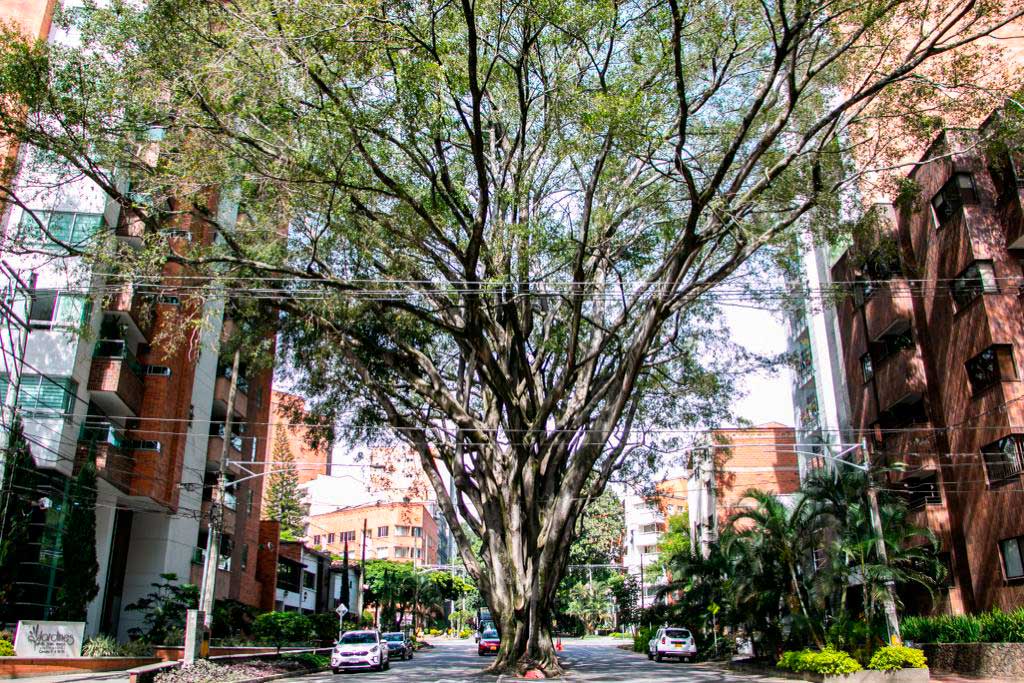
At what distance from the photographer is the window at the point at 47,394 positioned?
23.8m

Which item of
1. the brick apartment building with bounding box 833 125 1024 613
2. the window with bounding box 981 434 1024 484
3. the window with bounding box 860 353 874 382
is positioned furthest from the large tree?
the window with bounding box 860 353 874 382

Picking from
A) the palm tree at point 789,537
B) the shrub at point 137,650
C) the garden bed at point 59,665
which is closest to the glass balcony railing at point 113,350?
the shrub at point 137,650

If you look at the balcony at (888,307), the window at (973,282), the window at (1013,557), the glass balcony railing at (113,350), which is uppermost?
the balcony at (888,307)

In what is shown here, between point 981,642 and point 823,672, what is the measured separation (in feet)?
16.3

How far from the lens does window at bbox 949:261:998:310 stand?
81.3 ft

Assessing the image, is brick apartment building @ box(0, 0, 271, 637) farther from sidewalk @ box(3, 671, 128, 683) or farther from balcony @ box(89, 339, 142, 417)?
sidewalk @ box(3, 671, 128, 683)

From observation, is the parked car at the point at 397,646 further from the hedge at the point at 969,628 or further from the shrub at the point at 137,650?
the hedge at the point at 969,628

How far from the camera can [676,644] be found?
3247 cm

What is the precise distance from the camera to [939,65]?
17906 millimetres

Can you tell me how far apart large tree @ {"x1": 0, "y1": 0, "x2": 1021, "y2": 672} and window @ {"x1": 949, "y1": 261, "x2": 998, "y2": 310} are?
7.78 metres

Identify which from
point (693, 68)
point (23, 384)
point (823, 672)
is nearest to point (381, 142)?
point (693, 68)

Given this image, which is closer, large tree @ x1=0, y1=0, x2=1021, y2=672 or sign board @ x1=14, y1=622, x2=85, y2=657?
large tree @ x1=0, y1=0, x2=1021, y2=672

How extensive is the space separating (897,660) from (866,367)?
51.9 ft

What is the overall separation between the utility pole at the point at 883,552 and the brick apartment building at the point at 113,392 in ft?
58.0
